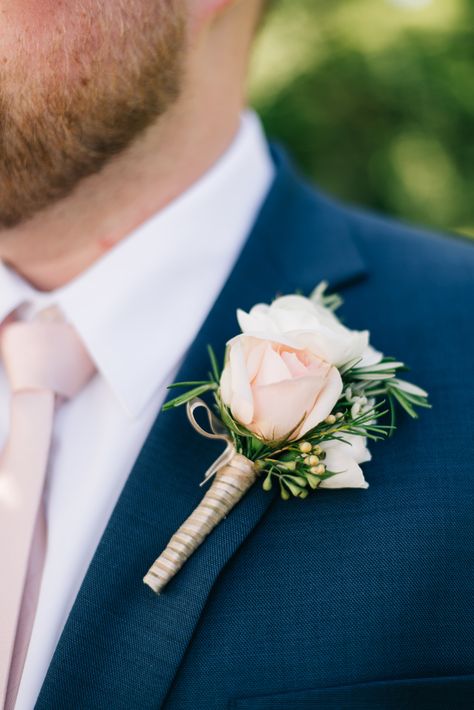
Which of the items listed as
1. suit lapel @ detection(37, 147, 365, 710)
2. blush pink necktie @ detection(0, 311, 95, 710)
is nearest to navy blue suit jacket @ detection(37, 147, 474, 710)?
suit lapel @ detection(37, 147, 365, 710)

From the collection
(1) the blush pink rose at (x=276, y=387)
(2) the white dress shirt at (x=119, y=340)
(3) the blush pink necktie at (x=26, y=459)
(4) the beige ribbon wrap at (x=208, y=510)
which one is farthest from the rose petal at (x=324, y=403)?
(3) the blush pink necktie at (x=26, y=459)

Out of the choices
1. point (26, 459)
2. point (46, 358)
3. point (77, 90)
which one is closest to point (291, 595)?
point (26, 459)

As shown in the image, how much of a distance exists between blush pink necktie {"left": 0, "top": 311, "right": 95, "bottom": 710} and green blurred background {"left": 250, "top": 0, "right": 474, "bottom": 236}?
10.7 ft

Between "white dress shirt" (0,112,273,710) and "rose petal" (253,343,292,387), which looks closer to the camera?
"rose petal" (253,343,292,387)

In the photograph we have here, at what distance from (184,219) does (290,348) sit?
0.57 meters

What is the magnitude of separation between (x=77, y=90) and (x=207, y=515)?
0.93 metres

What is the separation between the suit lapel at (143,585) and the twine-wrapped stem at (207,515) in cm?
3

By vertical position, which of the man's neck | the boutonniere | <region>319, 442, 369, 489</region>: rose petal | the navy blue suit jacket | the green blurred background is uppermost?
the man's neck

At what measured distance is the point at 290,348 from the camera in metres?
1.20

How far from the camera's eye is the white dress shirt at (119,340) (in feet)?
4.56

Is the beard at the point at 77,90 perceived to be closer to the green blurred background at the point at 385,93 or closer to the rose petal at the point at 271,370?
the rose petal at the point at 271,370

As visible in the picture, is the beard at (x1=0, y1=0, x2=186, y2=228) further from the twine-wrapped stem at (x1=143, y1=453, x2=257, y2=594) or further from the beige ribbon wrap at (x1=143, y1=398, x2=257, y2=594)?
the twine-wrapped stem at (x1=143, y1=453, x2=257, y2=594)

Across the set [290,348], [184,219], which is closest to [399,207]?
[184,219]

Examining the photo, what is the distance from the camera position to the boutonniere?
1167 millimetres
